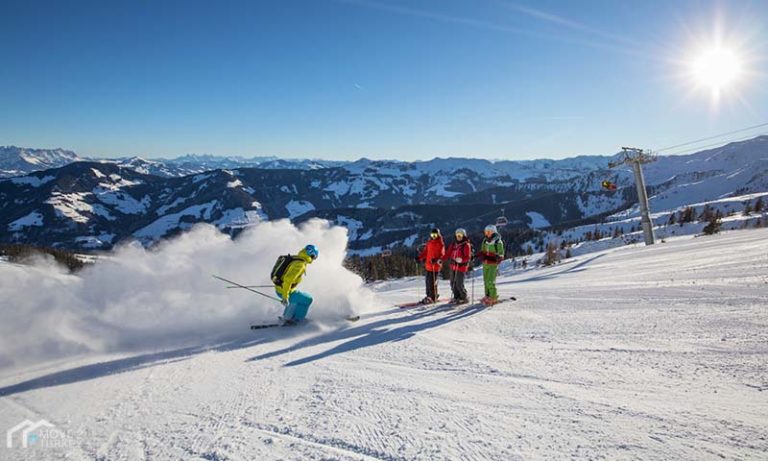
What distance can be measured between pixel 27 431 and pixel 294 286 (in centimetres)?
497

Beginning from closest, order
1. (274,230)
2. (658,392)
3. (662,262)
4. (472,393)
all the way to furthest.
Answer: (658,392), (472,393), (274,230), (662,262)

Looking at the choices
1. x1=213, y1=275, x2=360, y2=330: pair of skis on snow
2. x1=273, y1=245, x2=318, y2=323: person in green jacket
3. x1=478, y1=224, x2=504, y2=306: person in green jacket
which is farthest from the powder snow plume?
x1=478, y1=224, x2=504, y2=306: person in green jacket

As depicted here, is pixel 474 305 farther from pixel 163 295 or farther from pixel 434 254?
pixel 163 295

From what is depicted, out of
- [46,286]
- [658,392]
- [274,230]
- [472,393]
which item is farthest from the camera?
[274,230]

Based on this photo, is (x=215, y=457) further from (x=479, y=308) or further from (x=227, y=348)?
(x=479, y=308)

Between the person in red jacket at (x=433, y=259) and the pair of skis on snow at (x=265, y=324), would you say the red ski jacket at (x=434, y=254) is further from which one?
the pair of skis on snow at (x=265, y=324)

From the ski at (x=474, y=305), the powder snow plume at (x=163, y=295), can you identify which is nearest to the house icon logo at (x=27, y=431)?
the powder snow plume at (x=163, y=295)

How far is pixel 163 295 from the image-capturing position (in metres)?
9.57

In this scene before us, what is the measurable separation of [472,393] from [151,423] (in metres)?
3.86

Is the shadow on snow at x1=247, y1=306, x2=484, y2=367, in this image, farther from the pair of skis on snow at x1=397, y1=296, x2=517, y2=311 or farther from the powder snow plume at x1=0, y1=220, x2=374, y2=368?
the powder snow plume at x1=0, y1=220, x2=374, y2=368

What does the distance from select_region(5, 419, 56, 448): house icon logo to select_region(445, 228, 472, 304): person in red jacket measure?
9.00 meters

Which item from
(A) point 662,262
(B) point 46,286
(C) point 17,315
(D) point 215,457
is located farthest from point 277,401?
(A) point 662,262

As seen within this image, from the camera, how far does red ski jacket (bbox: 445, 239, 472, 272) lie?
11180mm

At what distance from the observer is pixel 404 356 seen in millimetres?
6508
